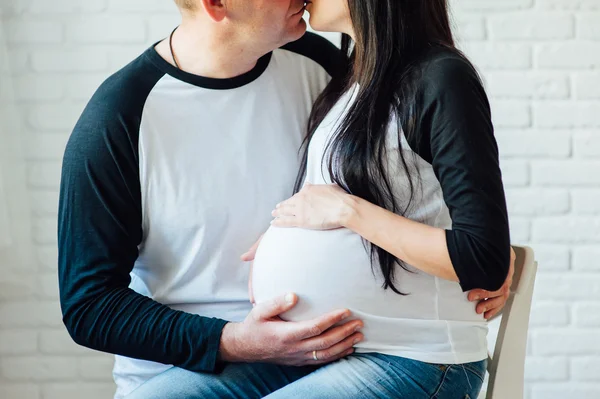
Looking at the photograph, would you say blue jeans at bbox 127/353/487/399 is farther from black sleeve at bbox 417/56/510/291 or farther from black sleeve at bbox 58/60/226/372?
black sleeve at bbox 417/56/510/291

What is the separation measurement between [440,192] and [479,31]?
981 mm

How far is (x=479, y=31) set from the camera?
217 centimetres

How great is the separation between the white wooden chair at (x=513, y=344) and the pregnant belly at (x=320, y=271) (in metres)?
0.28

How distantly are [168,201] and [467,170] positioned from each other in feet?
1.81

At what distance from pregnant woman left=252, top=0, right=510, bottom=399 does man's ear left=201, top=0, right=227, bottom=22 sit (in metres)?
0.21

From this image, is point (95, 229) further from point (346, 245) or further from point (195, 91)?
point (346, 245)

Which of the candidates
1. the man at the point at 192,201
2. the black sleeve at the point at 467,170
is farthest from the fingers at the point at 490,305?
the black sleeve at the point at 467,170

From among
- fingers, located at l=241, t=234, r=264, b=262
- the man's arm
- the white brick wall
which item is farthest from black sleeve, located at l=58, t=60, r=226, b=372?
the white brick wall

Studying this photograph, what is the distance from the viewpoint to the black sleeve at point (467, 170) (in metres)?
1.20

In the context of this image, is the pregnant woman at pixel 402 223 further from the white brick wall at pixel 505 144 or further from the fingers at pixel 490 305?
the white brick wall at pixel 505 144

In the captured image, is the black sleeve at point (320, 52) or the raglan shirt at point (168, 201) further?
the black sleeve at point (320, 52)

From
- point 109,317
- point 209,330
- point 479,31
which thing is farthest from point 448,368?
point 479,31

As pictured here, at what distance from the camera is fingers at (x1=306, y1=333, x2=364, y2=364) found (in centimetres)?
130

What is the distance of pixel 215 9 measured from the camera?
1415 mm
